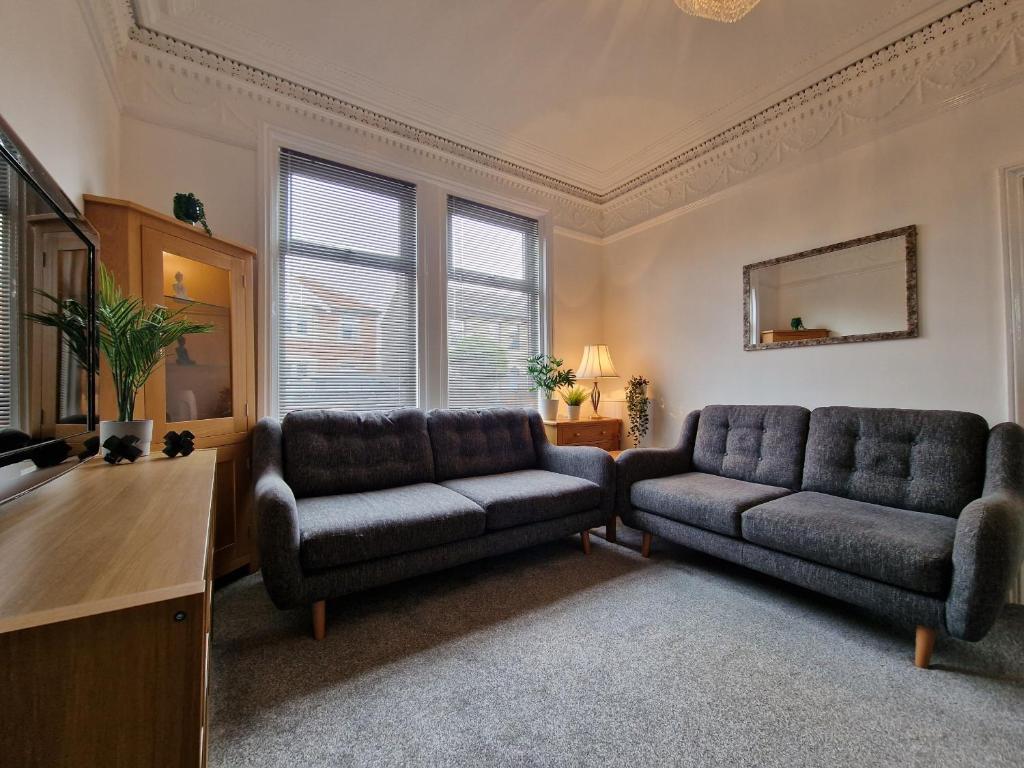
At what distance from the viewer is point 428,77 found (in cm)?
280

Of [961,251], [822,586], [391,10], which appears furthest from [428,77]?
[822,586]

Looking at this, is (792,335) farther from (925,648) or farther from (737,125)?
(925,648)

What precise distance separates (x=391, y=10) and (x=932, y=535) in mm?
3396

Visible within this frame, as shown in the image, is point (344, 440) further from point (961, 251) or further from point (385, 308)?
point (961, 251)

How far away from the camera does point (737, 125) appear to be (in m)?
3.19

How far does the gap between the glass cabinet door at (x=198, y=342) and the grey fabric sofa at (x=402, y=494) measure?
230mm

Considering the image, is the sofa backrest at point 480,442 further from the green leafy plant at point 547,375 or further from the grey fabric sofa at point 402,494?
the green leafy plant at point 547,375

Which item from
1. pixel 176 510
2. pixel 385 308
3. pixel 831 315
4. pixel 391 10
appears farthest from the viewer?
pixel 385 308

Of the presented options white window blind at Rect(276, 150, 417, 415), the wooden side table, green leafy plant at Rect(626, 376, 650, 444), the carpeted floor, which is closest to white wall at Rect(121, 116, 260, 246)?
white window blind at Rect(276, 150, 417, 415)

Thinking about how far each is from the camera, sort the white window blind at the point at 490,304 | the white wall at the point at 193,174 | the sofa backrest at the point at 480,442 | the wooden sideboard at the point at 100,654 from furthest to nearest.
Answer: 1. the white window blind at the point at 490,304
2. the sofa backrest at the point at 480,442
3. the white wall at the point at 193,174
4. the wooden sideboard at the point at 100,654

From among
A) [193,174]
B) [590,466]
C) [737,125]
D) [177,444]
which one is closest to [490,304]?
[590,466]

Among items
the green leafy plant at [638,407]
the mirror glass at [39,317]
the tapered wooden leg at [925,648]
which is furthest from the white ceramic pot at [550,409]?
the mirror glass at [39,317]

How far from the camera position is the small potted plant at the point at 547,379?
12.7 feet

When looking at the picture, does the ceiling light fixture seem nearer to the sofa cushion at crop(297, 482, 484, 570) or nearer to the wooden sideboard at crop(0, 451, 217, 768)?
the sofa cushion at crop(297, 482, 484, 570)
